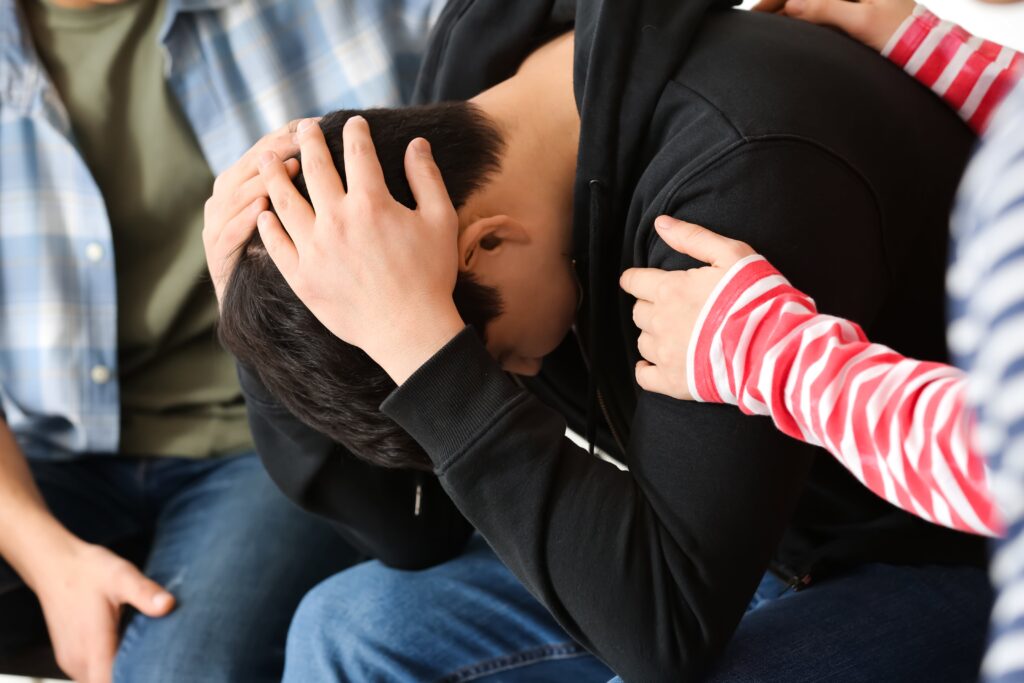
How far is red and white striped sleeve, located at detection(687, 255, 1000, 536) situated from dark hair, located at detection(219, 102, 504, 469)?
9.4 inches

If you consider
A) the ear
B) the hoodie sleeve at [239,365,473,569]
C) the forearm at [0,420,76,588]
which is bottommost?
the forearm at [0,420,76,588]

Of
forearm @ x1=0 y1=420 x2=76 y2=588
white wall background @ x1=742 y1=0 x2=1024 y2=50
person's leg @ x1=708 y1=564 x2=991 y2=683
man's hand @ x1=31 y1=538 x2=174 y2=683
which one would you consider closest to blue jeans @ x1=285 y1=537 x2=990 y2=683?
person's leg @ x1=708 y1=564 x2=991 y2=683

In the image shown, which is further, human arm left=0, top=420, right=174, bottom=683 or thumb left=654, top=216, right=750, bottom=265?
human arm left=0, top=420, right=174, bottom=683

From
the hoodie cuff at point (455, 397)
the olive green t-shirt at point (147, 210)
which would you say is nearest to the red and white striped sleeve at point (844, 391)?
the hoodie cuff at point (455, 397)

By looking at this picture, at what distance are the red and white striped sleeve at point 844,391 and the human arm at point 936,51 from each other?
0.32 m

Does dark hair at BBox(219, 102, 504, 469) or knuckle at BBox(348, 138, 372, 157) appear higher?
knuckle at BBox(348, 138, 372, 157)

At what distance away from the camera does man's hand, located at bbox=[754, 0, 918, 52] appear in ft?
2.91

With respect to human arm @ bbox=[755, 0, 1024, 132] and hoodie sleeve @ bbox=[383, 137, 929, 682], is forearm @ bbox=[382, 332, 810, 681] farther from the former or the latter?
human arm @ bbox=[755, 0, 1024, 132]

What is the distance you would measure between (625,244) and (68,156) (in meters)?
0.79

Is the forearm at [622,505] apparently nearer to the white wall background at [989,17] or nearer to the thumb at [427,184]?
the thumb at [427,184]

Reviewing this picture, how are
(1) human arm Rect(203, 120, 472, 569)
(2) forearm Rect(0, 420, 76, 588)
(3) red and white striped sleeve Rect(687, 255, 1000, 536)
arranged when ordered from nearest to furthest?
(3) red and white striped sleeve Rect(687, 255, 1000, 536)
(1) human arm Rect(203, 120, 472, 569)
(2) forearm Rect(0, 420, 76, 588)

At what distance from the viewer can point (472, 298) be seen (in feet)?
2.67

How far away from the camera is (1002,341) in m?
0.34

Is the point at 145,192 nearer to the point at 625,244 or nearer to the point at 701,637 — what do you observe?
the point at 625,244
